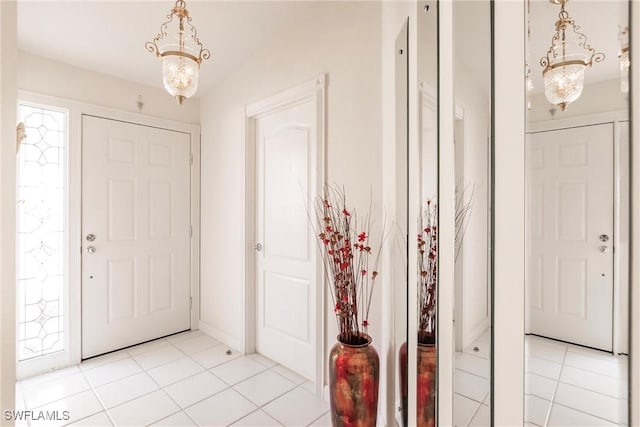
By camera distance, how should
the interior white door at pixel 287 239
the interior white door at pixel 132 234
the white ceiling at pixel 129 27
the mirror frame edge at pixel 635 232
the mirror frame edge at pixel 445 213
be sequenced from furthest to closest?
Answer: the interior white door at pixel 132 234, the interior white door at pixel 287 239, the white ceiling at pixel 129 27, the mirror frame edge at pixel 445 213, the mirror frame edge at pixel 635 232

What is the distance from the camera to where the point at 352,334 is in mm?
1594

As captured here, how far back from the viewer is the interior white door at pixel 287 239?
2.21m

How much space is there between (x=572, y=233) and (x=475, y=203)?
23cm

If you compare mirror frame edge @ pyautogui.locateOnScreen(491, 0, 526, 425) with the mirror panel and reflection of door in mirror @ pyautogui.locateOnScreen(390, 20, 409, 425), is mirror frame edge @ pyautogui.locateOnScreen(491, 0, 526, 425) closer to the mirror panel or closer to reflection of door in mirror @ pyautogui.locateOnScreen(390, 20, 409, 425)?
the mirror panel

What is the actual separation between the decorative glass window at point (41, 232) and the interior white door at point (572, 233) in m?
3.30

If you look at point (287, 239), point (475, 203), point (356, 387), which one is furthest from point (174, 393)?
point (475, 203)

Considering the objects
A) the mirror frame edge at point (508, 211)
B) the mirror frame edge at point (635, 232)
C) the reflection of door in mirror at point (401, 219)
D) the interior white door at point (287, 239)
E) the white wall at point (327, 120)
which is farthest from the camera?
the interior white door at point (287, 239)

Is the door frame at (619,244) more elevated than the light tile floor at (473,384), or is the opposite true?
the door frame at (619,244)

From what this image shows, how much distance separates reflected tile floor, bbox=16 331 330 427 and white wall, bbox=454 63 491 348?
150 cm

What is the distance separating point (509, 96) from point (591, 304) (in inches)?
18.3

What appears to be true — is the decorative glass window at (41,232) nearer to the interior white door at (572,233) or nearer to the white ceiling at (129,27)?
the white ceiling at (129,27)

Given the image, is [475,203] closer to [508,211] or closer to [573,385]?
[508,211]

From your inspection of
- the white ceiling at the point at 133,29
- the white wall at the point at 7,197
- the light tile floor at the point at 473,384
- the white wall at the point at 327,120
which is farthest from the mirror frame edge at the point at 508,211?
the white ceiling at the point at 133,29

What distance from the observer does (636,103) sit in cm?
48
